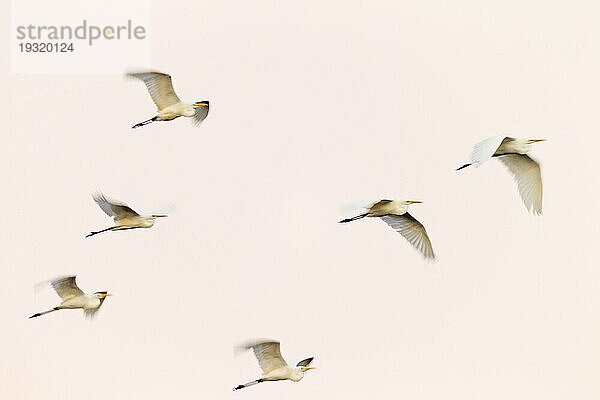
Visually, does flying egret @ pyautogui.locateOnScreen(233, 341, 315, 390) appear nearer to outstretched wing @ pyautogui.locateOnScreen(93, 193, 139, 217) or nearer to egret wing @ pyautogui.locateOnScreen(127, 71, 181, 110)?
outstretched wing @ pyautogui.locateOnScreen(93, 193, 139, 217)

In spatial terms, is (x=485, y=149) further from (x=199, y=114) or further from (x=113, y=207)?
(x=113, y=207)

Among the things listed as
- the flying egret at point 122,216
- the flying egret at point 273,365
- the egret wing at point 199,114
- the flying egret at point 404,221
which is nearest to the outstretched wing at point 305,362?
the flying egret at point 273,365

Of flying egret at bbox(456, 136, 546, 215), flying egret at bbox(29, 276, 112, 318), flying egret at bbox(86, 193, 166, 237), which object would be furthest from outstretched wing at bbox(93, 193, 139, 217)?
flying egret at bbox(456, 136, 546, 215)

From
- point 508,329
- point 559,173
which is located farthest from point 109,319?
point 559,173

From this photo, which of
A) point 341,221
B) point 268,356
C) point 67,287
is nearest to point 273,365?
point 268,356

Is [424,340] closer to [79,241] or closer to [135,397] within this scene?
[135,397]

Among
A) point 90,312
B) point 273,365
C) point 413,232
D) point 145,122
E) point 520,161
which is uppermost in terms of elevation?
point 145,122
